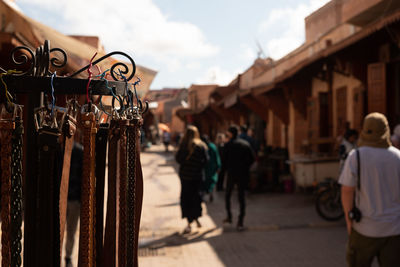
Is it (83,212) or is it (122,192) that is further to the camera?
(122,192)

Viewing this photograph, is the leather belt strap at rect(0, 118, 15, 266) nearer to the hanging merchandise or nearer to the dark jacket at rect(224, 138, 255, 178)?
the hanging merchandise

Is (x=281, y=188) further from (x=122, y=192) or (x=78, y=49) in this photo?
(x=122, y=192)

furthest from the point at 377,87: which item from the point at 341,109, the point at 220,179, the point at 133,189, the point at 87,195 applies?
the point at 87,195

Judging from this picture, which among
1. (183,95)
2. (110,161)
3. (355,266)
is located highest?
(183,95)

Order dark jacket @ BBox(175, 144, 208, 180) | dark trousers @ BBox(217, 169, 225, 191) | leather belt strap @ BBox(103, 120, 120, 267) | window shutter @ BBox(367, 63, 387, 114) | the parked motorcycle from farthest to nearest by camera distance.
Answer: dark trousers @ BBox(217, 169, 225, 191), the parked motorcycle, window shutter @ BBox(367, 63, 387, 114), dark jacket @ BBox(175, 144, 208, 180), leather belt strap @ BBox(103, 120, 120, 267)

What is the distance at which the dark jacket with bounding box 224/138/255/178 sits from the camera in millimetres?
7180

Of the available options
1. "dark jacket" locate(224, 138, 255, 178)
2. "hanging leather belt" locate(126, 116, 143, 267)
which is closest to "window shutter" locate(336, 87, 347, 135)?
"dark jacket" locate(224, 138, 255, 178)

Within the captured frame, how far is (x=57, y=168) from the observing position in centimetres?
147

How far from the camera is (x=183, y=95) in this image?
58.7 m

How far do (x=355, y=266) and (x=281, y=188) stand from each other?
851 cm

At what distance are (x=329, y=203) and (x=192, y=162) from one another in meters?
2.94

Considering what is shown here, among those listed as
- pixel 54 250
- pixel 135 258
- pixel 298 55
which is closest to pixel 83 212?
pixel 54 250

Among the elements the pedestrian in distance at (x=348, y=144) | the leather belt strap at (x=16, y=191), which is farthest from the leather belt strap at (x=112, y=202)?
the pedestrian in distance at (x=348, y=144)

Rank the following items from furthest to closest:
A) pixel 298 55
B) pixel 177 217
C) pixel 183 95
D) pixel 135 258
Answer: pixel 183 95 < pixel 298 55 < pixel 177 217 < pixel 135 258
